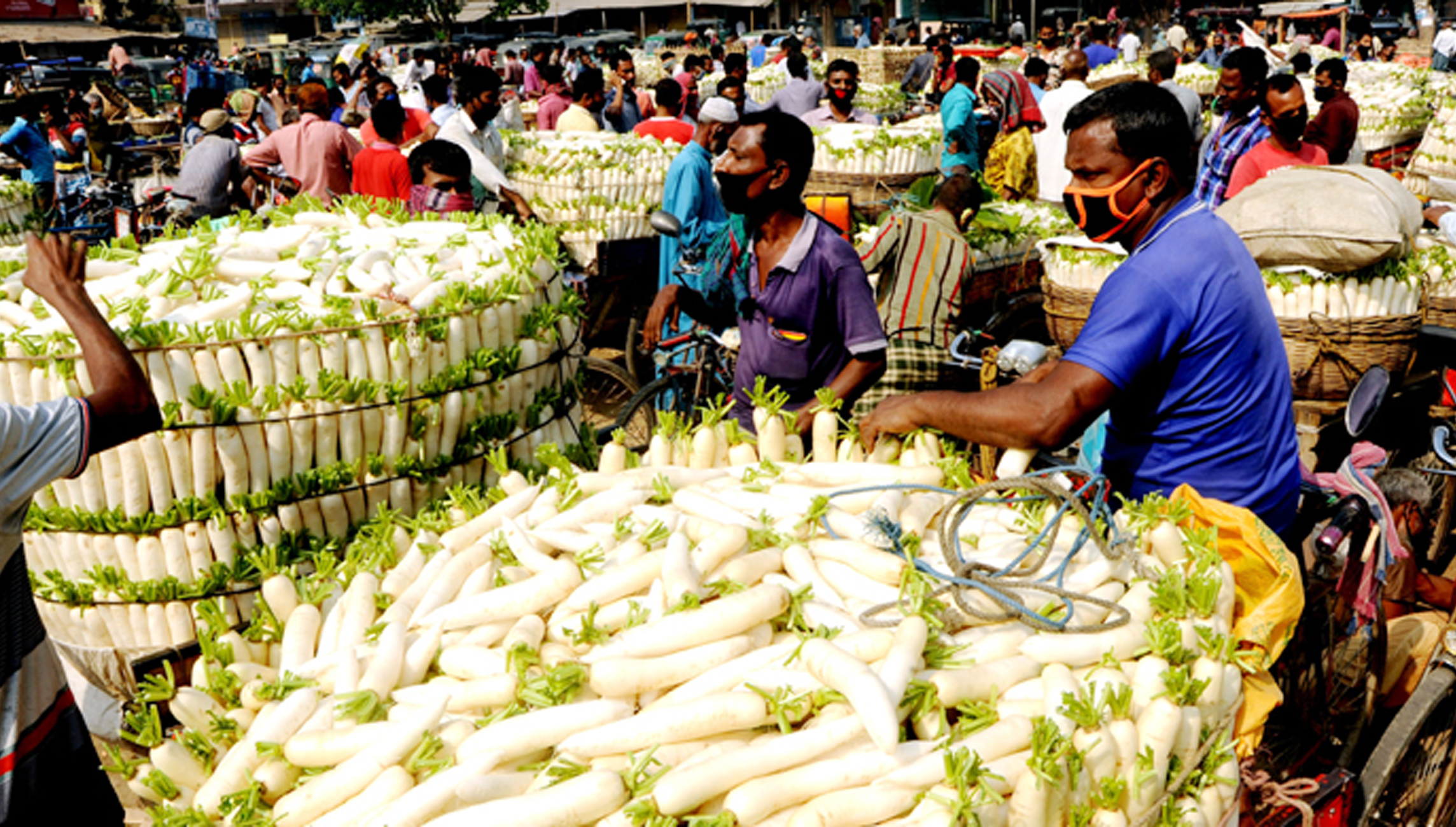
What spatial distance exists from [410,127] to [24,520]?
7896 mm

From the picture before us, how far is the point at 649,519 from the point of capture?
245 centimetres

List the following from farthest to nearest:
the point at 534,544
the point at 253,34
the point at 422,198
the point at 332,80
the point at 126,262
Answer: the point at 253,34 → the point at 332,80 → the point at 422,198 → the point at 126,262 → the point at 534,544

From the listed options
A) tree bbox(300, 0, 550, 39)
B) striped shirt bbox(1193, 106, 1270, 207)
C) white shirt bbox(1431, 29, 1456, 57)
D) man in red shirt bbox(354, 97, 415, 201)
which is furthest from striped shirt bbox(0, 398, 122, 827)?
tree bbox(300, 0, 550, 39)

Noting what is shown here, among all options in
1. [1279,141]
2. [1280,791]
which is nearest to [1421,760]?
[1280,791]

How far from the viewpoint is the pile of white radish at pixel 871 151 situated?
28.8 ft

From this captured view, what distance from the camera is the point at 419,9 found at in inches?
1844

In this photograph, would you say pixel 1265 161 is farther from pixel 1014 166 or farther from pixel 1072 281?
pixel 1014 166

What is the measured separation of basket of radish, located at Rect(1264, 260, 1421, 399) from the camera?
5.02m

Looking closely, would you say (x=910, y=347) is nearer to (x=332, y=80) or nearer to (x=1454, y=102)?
(x=1454, y=102)

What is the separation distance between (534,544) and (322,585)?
0.47 m

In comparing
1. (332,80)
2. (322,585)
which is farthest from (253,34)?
(322,585)

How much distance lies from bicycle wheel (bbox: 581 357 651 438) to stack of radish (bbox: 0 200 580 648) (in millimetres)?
2674

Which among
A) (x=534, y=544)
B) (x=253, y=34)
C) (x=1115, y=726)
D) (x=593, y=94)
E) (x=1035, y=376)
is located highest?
(x=253, y=34)

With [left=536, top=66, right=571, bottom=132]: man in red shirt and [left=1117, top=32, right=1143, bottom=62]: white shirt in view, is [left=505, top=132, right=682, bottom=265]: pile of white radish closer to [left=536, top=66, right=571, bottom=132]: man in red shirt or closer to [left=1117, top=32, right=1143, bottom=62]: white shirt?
[left=536, top=66, right=571, bottom=132]: man in red shirt
